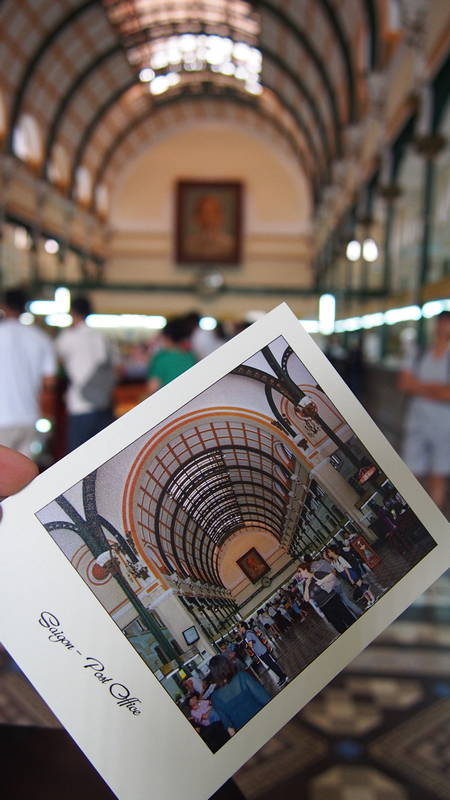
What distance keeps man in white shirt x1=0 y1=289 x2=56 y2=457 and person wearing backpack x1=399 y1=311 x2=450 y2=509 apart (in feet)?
7.35

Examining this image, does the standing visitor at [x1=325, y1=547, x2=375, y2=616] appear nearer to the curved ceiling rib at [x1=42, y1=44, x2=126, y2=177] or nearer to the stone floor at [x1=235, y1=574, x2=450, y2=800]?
the stone floor at [x1=235, y1=574, x2=450, y2=800]

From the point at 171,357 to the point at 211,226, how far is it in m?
26.5

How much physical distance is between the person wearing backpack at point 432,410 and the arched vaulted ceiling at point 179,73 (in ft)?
34.2

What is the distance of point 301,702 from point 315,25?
71.3ft

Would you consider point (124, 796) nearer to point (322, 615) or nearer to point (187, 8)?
point (322, 615)

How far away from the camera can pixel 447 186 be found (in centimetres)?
791

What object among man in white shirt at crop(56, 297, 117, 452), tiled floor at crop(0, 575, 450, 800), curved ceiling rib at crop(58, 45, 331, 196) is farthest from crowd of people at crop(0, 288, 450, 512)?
curved ceiling rib at crop(58, 45, 331, 196)

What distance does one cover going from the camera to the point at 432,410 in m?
4.66

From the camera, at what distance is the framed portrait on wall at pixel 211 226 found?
98.8 feet

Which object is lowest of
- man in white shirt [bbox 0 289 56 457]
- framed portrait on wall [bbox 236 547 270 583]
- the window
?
framed portrait on wall [bbox 236 547 270 583]

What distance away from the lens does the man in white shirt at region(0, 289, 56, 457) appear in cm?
450

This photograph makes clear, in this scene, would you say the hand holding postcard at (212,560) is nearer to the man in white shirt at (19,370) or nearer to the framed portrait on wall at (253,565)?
the framed portrait on wall at (253,565)

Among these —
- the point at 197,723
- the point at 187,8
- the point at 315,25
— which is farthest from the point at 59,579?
the point at 187,8

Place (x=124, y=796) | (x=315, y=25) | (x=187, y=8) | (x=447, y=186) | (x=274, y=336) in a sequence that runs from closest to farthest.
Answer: (x=124, y=796)
(x=274, y=336)
(x=447, y=186)
(x=315, y=25)
(x=187, y=8)
